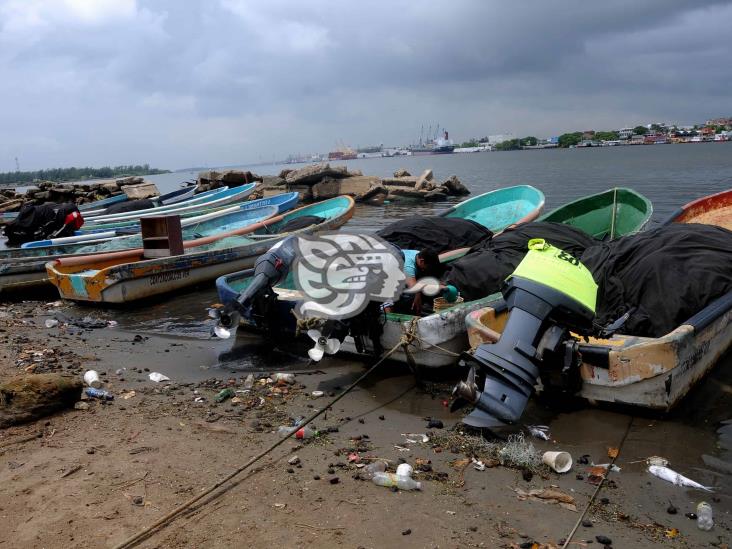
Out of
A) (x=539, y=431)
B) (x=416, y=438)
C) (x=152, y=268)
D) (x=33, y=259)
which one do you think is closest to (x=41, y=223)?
(x=33, y=259)

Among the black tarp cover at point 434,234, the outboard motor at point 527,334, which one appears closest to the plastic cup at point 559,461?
the outboard motor at point 527,334

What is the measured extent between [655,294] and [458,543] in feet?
11.9

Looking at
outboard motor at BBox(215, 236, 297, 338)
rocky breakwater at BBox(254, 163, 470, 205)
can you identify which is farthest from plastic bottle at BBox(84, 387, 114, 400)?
rocky breakwater at BBox(254, 163, 470, 205)

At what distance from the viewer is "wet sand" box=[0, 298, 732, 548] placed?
3146 mm

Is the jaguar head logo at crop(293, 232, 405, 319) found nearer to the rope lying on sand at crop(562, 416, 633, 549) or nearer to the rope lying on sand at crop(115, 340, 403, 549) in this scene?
the rope lying on sand at crop(115, 340, 403, 549)

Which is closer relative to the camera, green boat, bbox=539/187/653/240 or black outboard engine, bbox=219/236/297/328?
black outboard engine, bbox=219/236/297/328

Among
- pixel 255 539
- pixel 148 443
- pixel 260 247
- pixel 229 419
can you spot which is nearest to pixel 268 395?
pixel 229 419

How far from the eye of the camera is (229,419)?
477cm

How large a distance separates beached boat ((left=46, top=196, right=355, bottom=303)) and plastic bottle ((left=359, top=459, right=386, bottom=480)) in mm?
5348

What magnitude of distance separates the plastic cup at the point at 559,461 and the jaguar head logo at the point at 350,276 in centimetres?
215

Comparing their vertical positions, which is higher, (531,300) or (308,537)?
(531,300)

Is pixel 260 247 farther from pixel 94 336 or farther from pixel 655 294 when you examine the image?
pixel 655 294

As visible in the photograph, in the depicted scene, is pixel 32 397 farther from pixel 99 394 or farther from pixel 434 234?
pixel 434 234

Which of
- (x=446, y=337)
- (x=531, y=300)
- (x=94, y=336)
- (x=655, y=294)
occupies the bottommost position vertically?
(x=94, y=336)
